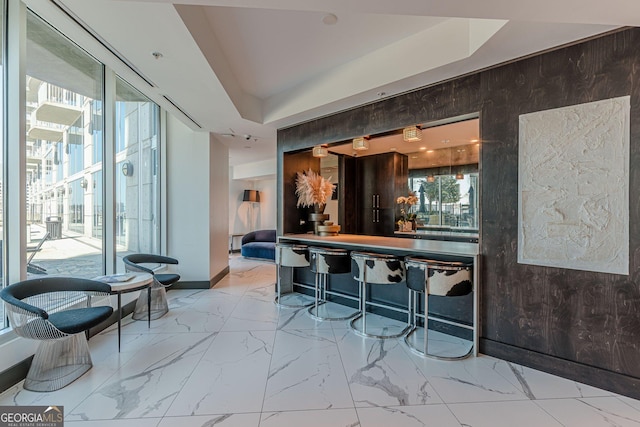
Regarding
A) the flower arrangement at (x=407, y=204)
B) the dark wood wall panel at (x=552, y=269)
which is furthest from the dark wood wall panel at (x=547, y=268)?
the flower arrangement at (x=407, y=204)

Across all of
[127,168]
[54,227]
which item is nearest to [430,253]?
[54,227]

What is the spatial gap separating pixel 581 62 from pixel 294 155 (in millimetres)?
3580

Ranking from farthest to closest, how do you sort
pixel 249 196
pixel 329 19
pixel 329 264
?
pixel 249 196
pixel 329 264
pixel 329 19

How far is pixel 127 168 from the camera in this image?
4.19 meters

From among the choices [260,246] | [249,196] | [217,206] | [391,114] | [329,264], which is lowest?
[260,246]

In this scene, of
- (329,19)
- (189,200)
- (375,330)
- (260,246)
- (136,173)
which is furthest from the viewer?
(260,246)

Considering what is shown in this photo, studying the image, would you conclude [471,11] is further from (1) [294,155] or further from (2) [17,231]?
(2) [17,231]

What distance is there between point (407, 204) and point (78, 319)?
5.48 m

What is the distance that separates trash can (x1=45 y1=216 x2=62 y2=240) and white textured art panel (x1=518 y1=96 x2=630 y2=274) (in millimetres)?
4337

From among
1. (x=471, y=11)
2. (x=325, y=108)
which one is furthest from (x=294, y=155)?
(x=471, y=11)

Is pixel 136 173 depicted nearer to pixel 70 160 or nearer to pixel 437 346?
pixel 70 160

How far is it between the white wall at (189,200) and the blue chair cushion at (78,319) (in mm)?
2597

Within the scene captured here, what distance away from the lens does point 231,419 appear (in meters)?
1.88

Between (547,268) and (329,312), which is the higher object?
(547,268)
